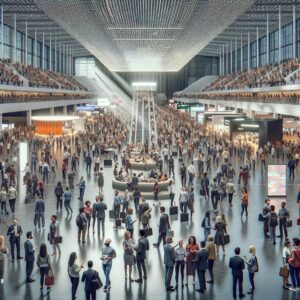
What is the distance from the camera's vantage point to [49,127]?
149 ft

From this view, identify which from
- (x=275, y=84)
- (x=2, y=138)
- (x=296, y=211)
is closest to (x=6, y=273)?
(x=296, y=211)

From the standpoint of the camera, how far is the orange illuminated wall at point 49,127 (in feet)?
149

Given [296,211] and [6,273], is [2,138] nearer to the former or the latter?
[296,211]

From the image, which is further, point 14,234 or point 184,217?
point 184,217

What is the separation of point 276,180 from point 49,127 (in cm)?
2901

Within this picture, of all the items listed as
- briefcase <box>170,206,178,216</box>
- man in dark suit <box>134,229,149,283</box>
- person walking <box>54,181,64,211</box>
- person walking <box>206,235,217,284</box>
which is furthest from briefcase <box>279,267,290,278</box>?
person walking <box>54,181,64,211</box>

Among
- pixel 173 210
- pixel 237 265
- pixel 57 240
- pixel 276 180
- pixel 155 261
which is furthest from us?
pixel 276 180

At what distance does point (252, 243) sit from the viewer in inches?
527

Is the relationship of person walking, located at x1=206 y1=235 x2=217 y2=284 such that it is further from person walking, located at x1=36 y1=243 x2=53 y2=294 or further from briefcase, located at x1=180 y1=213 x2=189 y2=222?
briefcase, located at x1=180 y1=213 x2=189 y2=222

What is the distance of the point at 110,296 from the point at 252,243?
4535 mm

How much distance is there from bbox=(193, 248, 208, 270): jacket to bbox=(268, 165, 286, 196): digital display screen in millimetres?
8805

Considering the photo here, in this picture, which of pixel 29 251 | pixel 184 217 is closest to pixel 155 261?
pixel 29 251

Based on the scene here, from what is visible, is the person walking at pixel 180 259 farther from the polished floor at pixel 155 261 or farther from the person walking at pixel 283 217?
the person walking at pixel 283 217

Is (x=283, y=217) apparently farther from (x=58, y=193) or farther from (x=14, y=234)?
(x=58, y=193)
